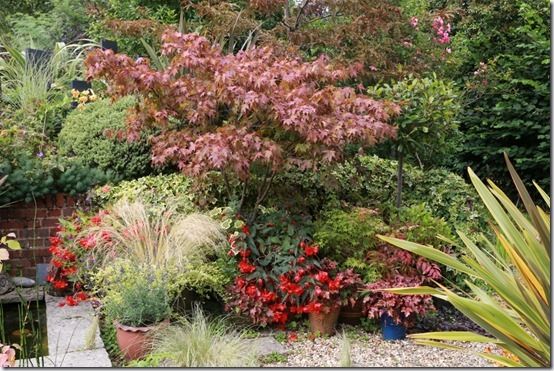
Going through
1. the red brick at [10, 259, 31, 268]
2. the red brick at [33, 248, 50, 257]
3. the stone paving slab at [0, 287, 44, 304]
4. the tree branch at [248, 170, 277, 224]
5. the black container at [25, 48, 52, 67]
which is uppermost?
the black container at [25, 48, 52, 67]

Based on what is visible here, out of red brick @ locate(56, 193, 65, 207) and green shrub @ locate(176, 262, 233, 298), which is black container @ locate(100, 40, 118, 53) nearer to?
red brick @ locate(56, 193, 65, 207)

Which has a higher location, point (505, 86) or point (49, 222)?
point (505, 86)

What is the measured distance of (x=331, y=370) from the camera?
12.3ft

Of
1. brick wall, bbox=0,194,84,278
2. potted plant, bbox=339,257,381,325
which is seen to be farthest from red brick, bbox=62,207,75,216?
potted plant, bbox=339,257,381,325

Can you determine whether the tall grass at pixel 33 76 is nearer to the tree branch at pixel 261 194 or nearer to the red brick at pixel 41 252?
the red brick at pixel 41 252

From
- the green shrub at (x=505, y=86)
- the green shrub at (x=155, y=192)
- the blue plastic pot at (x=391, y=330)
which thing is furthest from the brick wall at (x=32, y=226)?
the green shrub at (x=505, y=86)

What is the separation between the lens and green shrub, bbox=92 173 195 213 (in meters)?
5.15

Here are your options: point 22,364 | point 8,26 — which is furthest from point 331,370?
point 8,26

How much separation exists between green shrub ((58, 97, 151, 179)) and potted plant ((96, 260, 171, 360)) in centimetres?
171

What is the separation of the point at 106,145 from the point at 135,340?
7.64 ft

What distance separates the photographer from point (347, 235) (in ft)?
15.8

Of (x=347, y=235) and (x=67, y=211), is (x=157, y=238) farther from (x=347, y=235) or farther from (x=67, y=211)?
(x=67, y=211)

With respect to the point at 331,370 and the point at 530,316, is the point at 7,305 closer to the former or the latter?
the point at 331,370

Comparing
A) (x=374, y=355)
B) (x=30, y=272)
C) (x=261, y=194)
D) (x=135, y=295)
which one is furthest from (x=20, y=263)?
(x=374, y=355)
